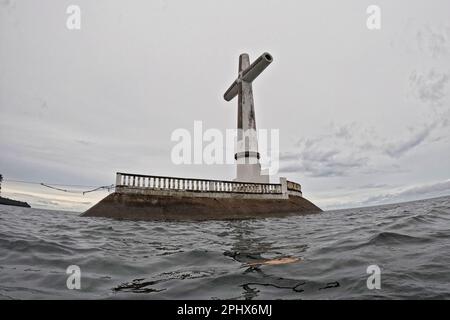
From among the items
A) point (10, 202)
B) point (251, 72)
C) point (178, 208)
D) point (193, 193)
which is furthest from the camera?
point (10, 202)

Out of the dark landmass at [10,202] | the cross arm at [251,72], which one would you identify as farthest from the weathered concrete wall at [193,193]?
the dark landmass at [10,202]

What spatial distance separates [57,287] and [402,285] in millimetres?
4050

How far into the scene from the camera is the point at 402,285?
9.71 feet

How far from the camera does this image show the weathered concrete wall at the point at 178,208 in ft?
42.4

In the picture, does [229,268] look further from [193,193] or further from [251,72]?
[251,72]

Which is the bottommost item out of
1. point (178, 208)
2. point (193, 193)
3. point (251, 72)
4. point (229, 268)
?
point (229, 268)

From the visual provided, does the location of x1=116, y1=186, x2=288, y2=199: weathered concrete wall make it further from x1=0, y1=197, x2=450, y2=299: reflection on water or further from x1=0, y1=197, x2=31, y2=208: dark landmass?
x1=0, y1=197, x2=31, y2=208: dark landmass

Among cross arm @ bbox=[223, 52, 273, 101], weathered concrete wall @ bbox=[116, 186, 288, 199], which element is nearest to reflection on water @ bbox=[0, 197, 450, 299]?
weathered concrete wall @ bbox=[116, 186, 288, 199]

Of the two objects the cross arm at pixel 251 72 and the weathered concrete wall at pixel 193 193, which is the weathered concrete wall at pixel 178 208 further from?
the cross arm at pixel 251 72

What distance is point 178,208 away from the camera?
14.2m

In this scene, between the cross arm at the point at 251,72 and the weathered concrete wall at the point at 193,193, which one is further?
the cross arm at the point at 251,72

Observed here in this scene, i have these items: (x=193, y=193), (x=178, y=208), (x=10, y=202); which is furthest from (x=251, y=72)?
(x=10, y=202)
